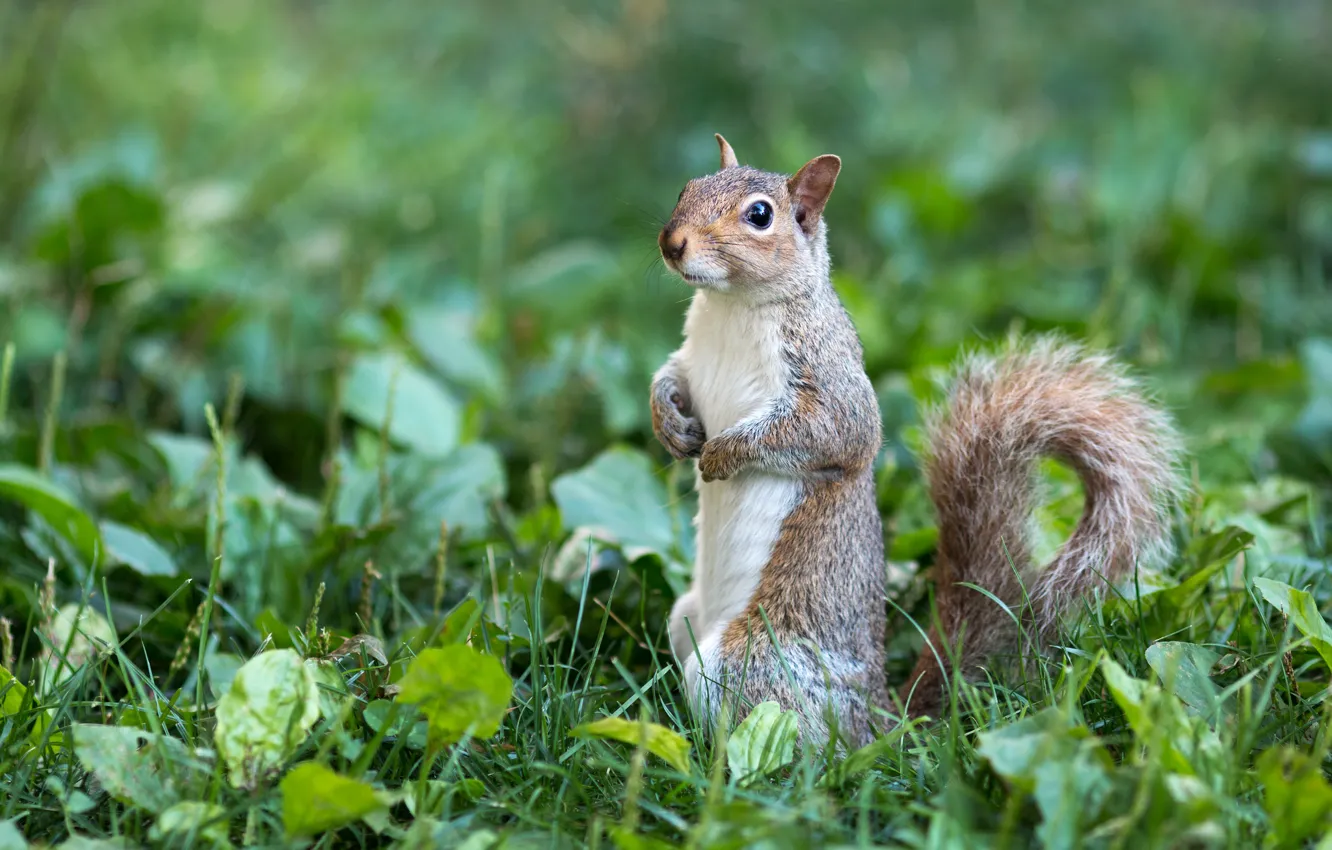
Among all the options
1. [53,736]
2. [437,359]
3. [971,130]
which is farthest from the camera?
[971,130]

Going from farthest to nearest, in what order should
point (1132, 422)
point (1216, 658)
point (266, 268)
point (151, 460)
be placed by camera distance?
1. point (266, 268)
2. point (151, 460)
3. point (1132, 422)
4. point (1216, 658)

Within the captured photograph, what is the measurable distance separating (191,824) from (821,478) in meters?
1.03

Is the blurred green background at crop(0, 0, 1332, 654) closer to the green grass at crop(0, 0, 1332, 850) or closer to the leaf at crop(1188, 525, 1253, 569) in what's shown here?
the green grass at crop(0, 0, 1332, 850)

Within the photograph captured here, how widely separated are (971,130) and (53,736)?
164 inches

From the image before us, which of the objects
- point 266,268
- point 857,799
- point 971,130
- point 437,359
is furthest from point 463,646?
point 971,130

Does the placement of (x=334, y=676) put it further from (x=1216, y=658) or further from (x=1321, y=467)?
(x=1321, y=467)

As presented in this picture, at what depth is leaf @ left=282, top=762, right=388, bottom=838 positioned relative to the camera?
58.1 inches

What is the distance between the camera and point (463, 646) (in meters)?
1.61

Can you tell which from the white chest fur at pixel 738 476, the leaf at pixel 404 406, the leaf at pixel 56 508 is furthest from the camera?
the leaf at pixel 404 406

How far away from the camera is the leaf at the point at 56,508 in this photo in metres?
2.24

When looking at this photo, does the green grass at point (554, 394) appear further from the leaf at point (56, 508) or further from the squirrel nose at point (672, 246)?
the squirrel nose at point (672, 246)

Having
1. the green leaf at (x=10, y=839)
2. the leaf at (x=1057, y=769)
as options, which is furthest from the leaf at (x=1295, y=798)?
the green leaf at (x=10, y=839)

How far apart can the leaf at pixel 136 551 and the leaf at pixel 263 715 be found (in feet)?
2.51

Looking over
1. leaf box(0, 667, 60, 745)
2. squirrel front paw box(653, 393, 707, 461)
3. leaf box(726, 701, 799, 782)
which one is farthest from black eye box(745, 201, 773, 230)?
leaf box(0, 667, 60, 745)
